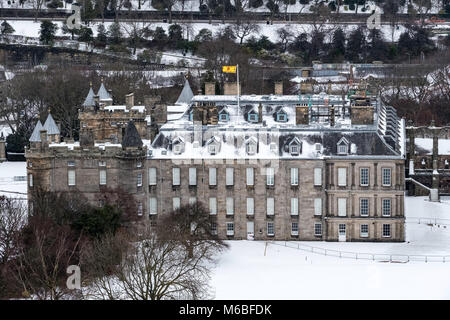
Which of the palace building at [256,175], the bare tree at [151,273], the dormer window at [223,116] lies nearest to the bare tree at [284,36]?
the dormer window at [223,116]

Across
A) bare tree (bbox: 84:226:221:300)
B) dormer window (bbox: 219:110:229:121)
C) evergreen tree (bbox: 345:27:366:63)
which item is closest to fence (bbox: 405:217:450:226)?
dormer window (bbox: 219:110:229:121)

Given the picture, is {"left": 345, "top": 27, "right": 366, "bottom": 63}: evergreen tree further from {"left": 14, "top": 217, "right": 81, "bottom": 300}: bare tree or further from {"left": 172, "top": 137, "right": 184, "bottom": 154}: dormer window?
{"left": 14, "top": 217, "right": 81, "bottom": 300}: bare tree

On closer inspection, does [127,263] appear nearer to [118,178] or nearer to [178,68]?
[118,178]

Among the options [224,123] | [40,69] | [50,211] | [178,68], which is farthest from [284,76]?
[50,211]

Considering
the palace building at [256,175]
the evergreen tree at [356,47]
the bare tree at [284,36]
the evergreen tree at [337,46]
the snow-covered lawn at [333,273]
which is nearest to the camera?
the snow-covered lawn at [333,273]

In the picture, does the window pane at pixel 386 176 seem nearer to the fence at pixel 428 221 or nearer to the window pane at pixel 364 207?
the window pane at pixel 364 207

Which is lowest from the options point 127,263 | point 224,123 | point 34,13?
point 127,263
